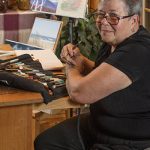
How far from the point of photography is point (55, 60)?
1968 millimetres

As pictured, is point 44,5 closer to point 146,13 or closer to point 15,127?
point 146,13

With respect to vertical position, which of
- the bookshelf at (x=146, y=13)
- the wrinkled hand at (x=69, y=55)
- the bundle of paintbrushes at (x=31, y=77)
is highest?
the bookshelf at (x=146, y=13)

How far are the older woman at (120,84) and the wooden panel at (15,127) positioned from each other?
205mm

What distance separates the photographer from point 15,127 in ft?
4.95

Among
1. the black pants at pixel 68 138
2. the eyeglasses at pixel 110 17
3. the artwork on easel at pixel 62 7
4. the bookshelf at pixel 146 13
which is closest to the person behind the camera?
the eyeglasses at pixel 110 17

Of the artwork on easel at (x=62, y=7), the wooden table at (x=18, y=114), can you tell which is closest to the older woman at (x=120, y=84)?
the wooden table at (x=18, y=114)

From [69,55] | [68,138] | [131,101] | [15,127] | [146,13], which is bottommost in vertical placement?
[68,138]

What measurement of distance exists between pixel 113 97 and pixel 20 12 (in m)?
1.65

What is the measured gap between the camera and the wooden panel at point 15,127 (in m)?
1.49

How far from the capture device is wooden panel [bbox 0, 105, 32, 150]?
149 cm

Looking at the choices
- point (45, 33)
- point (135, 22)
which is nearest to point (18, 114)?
point (135, 22)

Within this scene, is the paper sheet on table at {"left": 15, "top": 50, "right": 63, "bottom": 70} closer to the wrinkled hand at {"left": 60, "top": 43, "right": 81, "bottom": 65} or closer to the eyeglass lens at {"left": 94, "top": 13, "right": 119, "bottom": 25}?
the wrinkled hand at {"left": 60, "top": 43, "right": 81, "bottom": 65}

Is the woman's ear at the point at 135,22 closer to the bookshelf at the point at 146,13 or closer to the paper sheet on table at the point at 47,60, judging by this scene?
the paper sheet on table at the point at 47,60

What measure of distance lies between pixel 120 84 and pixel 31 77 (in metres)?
0.42
